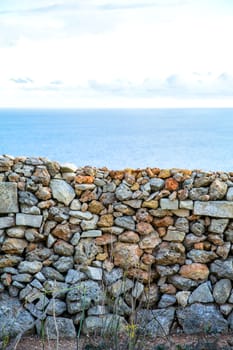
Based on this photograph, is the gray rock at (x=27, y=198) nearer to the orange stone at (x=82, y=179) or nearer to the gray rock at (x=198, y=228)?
the orange stone at (x=82, y=179)

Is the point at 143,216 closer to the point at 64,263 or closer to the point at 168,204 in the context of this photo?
the point at 168,204

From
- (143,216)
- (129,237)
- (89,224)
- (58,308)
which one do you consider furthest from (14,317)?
(143,216)

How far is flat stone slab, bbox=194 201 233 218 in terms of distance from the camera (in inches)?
246

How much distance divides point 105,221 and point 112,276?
60 cm

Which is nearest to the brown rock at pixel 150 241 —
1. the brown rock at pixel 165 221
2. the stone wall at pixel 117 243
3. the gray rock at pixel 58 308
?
the stone wall at pixel 117 243

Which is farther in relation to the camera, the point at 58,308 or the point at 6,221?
the point at 6,221

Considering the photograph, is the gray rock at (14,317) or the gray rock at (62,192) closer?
the gray rock at (14,317)

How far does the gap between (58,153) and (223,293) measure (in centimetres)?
1446

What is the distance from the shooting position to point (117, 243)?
21.0 feet

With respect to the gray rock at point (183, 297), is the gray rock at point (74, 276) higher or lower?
higher

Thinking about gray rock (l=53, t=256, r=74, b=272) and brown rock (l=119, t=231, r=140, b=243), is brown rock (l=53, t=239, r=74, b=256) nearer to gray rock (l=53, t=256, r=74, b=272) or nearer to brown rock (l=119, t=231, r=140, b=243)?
gray rock (l=53, t=256, r=74, b=272)

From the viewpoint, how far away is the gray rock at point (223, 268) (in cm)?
629

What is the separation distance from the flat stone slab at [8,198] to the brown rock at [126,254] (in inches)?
45.9

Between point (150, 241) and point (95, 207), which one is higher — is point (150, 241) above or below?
below
